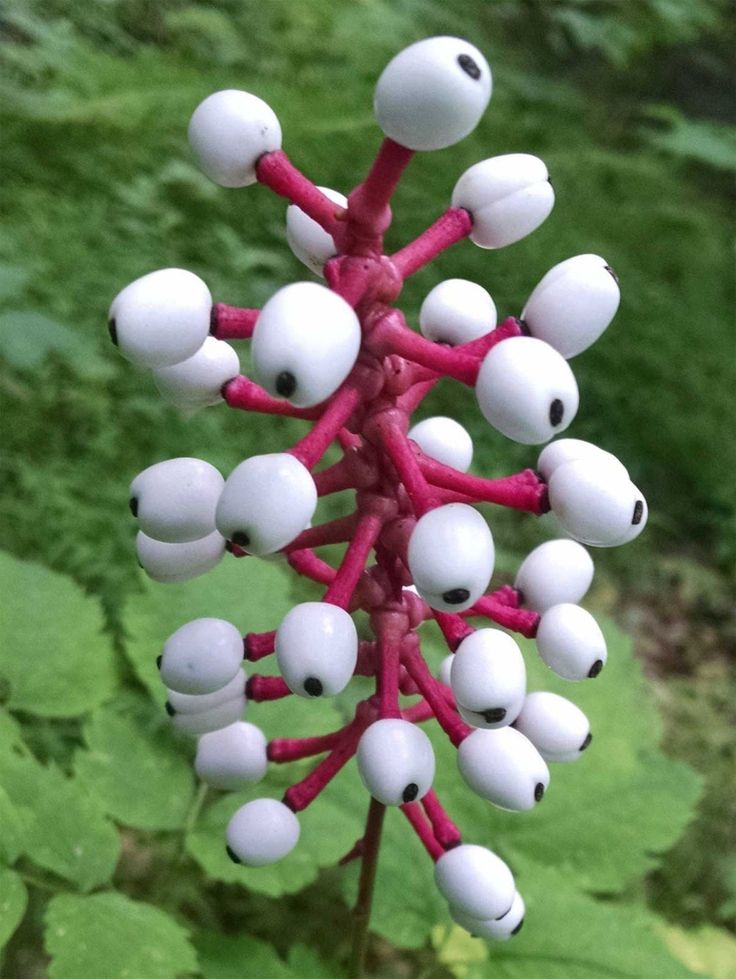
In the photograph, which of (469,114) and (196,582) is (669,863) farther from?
(469,114)

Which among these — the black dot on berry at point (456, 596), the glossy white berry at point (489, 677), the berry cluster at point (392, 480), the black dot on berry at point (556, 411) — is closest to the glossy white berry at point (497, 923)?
the berry cluster at point (392, 480)

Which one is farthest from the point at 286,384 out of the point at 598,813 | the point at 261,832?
the point at 598,813

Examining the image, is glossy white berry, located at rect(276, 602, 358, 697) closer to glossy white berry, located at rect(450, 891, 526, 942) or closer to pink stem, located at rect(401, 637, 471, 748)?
pink stem, located at rect(401, 637, 471, 748)

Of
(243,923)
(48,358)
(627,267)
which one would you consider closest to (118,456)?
(48,358)

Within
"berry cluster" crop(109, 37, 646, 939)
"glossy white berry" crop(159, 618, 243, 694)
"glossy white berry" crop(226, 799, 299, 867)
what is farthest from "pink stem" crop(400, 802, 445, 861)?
"glossy white berry" crop(159, 618, 243, 694)

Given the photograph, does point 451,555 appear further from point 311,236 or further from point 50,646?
point 50,646
